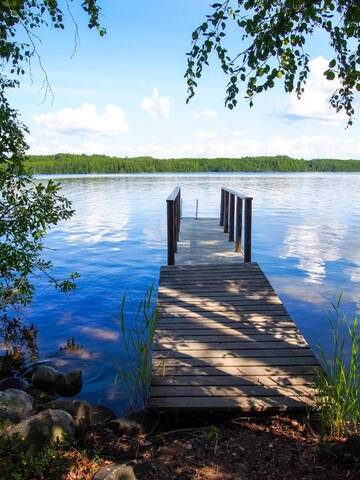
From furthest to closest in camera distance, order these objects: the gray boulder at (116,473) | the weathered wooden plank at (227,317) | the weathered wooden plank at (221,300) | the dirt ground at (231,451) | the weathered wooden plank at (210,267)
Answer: the weathered wooden plank at (210,267) → the weathered wooden plank at (221,300) → the weathered wooden plank at (227,317) → the dirt ground at (231,451) → the gray boulder at (116,473)

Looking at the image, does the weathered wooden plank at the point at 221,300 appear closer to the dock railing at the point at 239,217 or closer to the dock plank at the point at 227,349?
the dock plank at the point at 227,349

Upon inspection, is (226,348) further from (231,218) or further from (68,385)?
(231,218)

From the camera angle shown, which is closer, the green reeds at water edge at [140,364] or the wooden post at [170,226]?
the green reeds at water edge at [140,364]

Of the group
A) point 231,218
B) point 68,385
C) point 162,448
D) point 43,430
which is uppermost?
point 231,218

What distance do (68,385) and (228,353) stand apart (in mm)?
2370

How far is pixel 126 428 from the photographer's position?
3855mm

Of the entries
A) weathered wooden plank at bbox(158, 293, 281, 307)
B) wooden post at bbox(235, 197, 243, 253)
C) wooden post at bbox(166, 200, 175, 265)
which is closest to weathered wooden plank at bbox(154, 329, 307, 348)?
weathered wooden plank at bbox(158, 293, 281, 307)

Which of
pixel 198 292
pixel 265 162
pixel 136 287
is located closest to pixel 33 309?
pixel 136 287

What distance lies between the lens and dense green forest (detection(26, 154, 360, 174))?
109 meters

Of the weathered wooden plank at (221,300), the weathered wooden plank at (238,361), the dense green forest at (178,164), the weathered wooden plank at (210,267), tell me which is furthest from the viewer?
the dense green forest at (178,164)

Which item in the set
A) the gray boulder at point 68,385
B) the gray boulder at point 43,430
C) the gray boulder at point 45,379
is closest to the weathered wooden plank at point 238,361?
the gray boulder at point 43,430

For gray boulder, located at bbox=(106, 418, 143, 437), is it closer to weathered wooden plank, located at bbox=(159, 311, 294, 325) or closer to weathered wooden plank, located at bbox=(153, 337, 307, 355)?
weathered wooden plank, located at bbox=(153, 337, 307, 355)

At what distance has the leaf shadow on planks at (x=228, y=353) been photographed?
3.98 m

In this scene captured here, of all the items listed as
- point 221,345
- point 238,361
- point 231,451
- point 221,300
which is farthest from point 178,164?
point 231,451
